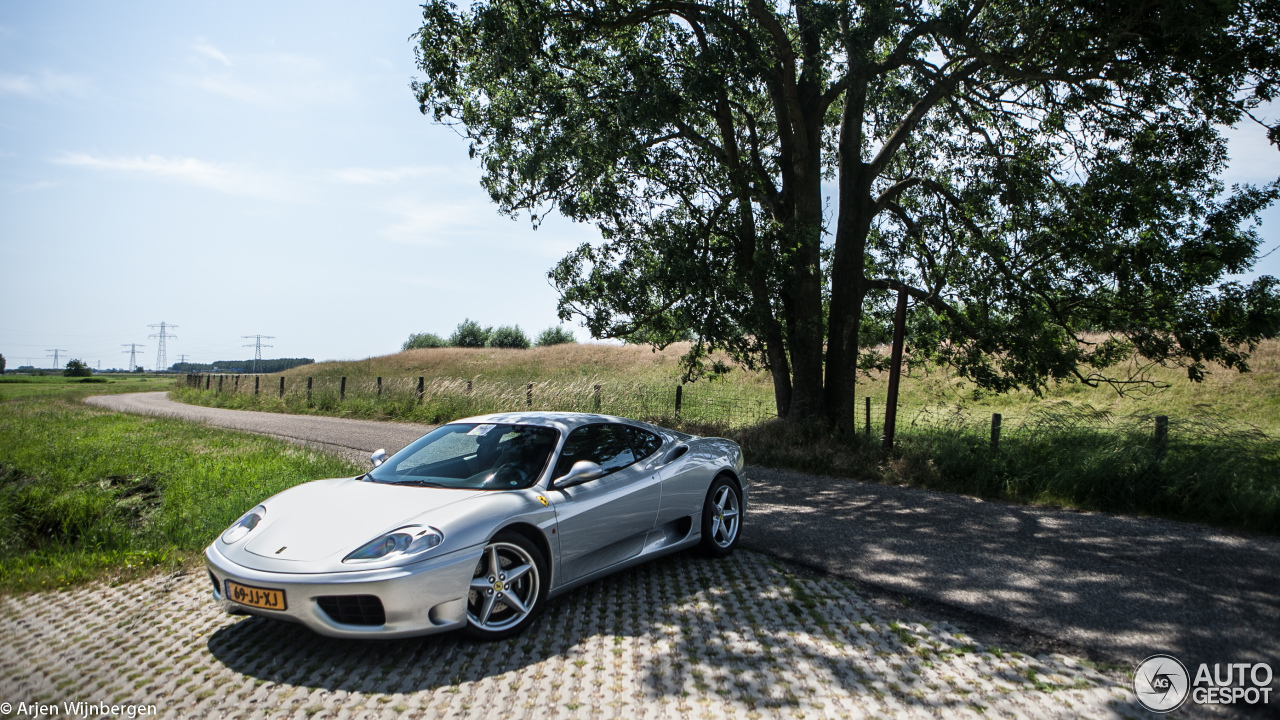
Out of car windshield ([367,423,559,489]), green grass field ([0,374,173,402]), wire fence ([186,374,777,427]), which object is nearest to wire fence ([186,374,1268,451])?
wire fence ([186,374,777,427])

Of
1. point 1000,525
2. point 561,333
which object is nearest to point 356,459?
point 1000,525

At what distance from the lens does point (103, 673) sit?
12.0 feet

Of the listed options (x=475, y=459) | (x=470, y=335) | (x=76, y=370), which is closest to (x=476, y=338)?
(x=470, y=335)

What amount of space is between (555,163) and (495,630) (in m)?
9.46

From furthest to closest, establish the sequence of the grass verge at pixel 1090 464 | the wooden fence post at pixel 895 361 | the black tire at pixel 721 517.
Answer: the wooden fence post at pixel 895 361 → the grass verge at pixel 1090 464 → the black tire at pixel 721 517

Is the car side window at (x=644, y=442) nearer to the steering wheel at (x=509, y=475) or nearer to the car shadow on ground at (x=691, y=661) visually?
the steering wheel at (x=509, y=475)

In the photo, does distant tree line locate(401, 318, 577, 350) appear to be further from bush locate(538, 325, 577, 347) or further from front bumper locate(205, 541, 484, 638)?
front bumper locate(205, 541, 484, 638)

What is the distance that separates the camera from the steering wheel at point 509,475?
4730mm

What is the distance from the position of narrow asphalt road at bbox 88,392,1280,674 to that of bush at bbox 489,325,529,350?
208 feet

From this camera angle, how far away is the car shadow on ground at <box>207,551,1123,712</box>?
136 inches

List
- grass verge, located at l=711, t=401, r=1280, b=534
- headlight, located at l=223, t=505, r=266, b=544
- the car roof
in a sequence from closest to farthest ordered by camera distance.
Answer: headlight, located at l=223, t=505, r=266, b=544, the car roof, grass verge, located at l=711, t=401, r=1280, b=534

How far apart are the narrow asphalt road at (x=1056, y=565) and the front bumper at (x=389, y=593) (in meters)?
3.08

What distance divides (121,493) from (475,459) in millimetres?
5818

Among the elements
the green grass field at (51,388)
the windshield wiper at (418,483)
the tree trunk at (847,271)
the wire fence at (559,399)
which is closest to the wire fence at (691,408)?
the wire fence at (559,399)
